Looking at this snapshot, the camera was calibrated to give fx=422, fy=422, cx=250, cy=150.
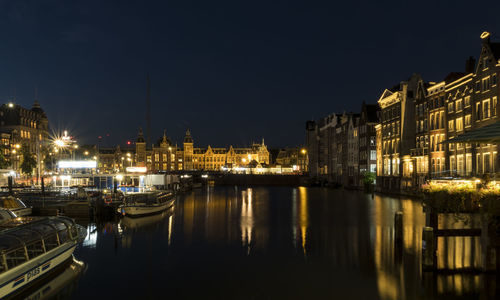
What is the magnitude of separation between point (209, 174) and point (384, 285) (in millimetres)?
155837

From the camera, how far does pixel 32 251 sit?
79.6 feet

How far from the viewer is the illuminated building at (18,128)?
138 meters

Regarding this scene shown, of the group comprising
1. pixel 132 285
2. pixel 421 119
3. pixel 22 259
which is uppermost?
pixel 421 119

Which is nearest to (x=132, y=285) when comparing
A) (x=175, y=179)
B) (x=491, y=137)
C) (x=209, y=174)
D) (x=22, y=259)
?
(x=22, y=259)

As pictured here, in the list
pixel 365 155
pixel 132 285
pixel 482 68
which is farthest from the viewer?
pixel 365 155

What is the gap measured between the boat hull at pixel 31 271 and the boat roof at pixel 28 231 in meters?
1.12

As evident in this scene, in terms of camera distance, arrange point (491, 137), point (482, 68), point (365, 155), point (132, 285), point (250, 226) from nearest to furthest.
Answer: point (491, 137) → point (132, 285) → point (250, 226) → point (482, 68) → point (365, 155)

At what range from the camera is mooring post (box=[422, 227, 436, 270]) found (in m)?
23.9

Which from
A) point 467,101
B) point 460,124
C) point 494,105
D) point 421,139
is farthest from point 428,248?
point 421,139

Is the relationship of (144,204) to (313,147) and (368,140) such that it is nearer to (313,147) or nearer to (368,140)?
(368,140)

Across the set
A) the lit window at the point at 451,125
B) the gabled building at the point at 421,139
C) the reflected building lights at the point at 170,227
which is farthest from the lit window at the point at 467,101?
the reflected building lights at the point at 170,227

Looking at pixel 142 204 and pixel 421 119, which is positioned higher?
pixel 421 119

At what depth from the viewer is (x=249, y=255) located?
32.7 meters

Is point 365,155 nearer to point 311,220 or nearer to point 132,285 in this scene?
point 311,220
